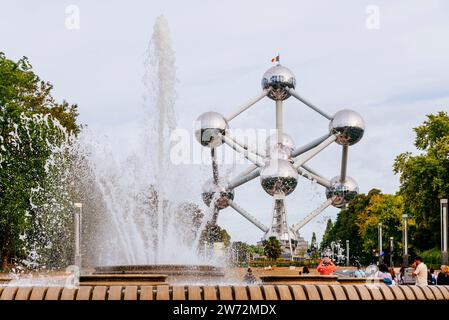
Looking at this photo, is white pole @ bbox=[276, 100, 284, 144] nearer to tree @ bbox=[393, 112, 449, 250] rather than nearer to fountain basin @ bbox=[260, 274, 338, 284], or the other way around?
tree @ bbox=[393, 112, 449, 250]

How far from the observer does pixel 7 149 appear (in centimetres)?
3369

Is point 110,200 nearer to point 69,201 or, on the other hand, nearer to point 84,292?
point 84,292

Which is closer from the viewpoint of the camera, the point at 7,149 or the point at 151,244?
the point at 151,244

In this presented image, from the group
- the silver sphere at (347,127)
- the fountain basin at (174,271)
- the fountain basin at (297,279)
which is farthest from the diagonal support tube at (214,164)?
the fountain basin at (297,279)

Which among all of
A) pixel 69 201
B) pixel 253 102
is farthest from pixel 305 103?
pixel 69 201

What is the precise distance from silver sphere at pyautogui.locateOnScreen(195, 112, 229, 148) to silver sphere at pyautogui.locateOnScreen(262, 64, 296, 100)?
6242 mm

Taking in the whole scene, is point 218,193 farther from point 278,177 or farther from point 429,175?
point 429,175

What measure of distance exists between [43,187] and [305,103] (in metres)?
34.9

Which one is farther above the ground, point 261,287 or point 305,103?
point 305,103

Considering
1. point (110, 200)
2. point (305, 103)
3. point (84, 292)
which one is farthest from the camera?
point (305, 103)

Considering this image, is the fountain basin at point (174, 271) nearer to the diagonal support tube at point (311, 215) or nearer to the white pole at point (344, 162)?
the white pole at point (344, 162)
